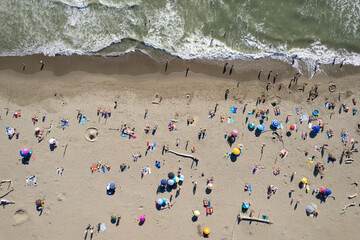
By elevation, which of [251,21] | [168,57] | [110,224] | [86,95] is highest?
[251,21]

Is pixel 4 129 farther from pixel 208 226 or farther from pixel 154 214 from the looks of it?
pixel 208 226

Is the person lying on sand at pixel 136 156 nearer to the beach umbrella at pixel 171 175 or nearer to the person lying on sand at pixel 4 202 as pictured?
the beach umbrella at pixel 171 175

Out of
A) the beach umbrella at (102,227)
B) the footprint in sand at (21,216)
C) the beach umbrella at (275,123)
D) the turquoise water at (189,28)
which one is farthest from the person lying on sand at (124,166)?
the beach umbrella at (275,123)

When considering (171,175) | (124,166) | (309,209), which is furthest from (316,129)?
(124,166)

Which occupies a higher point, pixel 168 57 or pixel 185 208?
pixel 168 57

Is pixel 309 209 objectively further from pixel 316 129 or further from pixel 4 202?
pixel 4 202

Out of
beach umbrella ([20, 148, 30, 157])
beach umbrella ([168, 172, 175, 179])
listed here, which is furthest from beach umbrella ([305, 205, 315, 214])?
beach umbrella ([20, 148, 30, 157])

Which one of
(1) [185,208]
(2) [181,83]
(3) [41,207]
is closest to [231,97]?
(2) [181,83]
